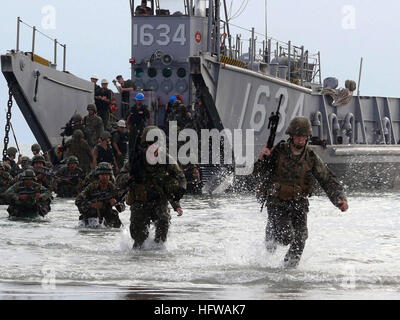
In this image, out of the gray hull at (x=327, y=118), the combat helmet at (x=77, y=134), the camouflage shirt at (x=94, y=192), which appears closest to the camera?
the camouflage shirt at (x=94, y=192)

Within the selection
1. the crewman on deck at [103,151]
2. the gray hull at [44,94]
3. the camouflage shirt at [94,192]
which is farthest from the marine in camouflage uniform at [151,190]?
the gray hull at [44,94]

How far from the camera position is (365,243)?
53.9 feet

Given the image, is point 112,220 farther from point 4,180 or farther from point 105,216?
point 4,180

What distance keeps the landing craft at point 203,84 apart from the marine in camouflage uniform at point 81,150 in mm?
1484

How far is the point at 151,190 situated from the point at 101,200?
323cm

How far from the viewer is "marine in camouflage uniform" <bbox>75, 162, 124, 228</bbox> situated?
16578 mm

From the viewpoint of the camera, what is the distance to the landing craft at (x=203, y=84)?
88.3 ft

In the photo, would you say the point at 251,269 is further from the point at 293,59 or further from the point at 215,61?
the point at 293,59

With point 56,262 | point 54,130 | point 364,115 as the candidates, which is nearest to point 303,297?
point 56,262

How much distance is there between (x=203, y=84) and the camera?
26391mm

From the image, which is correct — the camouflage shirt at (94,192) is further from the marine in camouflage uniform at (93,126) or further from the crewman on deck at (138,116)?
the marine in camouflage uniform at (93,126)

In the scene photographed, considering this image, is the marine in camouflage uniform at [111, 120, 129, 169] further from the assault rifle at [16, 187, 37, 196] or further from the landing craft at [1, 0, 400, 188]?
the assault rifle at [16, 187, 37, 196]

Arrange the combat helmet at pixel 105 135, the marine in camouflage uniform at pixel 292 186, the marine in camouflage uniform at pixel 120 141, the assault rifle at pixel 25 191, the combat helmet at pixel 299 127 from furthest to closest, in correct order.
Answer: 1. the marine in camouflage uniform at pixel 120 141
2. the combat helmet at pixel 105 135
3. the assault rifle at pixel 25 191
4. the marine in camouflage uniform at pixel 292 186
5. the combat helmet at pixel 299 127

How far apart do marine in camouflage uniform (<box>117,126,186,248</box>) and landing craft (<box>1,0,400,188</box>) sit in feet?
41.2
